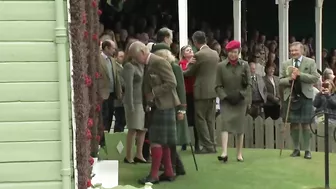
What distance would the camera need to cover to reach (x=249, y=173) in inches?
379

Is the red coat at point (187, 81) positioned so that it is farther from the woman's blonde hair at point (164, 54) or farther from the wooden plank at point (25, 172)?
the wooden plank at point (25, 172)

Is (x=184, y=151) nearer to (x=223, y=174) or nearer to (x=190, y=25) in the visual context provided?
(x=223, y=174)

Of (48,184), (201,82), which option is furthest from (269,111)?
(48,184)

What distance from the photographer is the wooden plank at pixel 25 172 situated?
15.8 ft

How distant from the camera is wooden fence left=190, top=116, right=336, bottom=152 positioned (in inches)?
474

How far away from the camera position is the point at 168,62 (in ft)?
27.7

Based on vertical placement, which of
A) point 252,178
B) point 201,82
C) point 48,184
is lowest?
point 252,178

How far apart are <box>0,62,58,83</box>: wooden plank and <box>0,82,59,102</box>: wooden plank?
0.04m

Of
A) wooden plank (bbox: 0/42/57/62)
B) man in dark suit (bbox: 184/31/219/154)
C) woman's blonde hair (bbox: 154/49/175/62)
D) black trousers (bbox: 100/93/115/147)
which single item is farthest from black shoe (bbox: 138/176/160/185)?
wooden plank (bbox: 0/42/57/62)

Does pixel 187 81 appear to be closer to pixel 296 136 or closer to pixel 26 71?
pixel 296 136

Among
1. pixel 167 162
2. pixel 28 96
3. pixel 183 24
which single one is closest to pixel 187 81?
pixel 183 24

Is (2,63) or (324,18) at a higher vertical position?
(324,18)

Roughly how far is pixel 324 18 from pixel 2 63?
65.2 ft

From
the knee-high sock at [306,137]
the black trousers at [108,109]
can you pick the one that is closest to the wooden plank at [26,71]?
the black trousers at [108,109]
